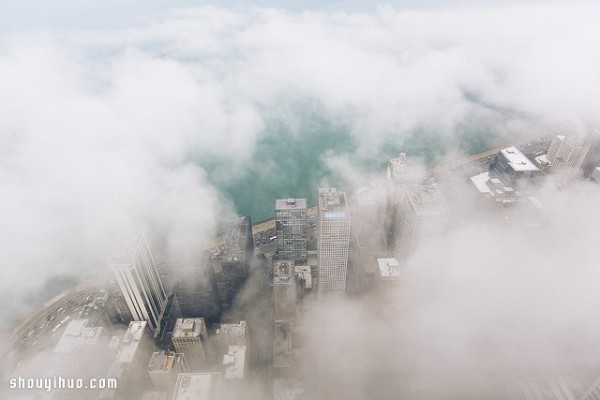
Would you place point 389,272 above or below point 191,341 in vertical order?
above

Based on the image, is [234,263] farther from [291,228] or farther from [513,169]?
[513,169]

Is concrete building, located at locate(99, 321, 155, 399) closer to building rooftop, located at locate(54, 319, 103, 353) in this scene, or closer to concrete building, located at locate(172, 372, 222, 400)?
building rooftop, located at locate(54, 319, 103, 353)

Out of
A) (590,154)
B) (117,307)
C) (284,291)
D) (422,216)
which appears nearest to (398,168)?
(422,216)

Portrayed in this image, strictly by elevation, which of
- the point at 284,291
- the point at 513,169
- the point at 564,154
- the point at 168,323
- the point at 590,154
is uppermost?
the point at 590,154

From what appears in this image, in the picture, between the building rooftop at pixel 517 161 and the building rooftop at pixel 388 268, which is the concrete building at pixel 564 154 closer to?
the building rooftop at pixel 517 161

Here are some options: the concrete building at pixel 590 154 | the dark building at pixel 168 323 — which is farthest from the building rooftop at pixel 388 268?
the concrete building at pixel 590 154

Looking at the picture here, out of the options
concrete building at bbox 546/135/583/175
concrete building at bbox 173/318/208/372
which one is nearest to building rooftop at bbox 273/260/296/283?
concrete building at bbox 173/318/208/372
